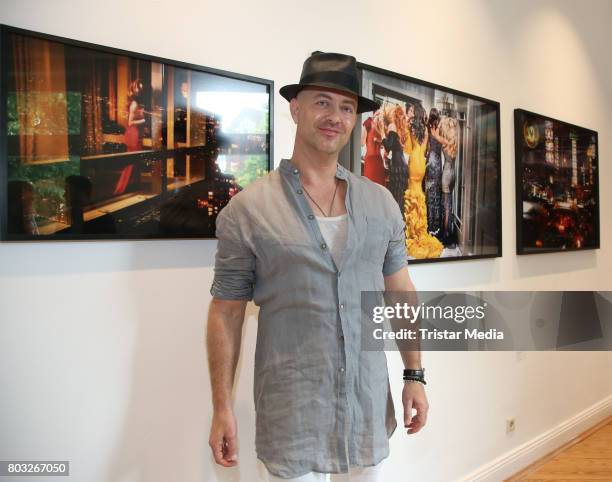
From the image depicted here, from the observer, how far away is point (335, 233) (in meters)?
1.31

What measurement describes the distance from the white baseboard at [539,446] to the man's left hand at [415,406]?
1242mm

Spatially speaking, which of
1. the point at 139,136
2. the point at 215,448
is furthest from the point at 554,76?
the point at 215,448

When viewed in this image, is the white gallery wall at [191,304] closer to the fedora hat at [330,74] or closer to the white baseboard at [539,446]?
the white baseboard at [539,446]

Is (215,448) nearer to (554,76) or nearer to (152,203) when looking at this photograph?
(152,203)

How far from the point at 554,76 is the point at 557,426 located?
6.79ft

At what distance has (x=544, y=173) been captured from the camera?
288 centimetres

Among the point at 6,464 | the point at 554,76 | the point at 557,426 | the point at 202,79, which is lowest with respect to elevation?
the point at 557,426

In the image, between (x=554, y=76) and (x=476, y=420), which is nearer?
(x=476, y=420)

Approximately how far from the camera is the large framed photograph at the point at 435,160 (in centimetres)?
204

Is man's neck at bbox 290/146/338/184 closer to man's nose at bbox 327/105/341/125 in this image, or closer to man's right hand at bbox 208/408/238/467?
man's nose at bbox 327/105/341/125

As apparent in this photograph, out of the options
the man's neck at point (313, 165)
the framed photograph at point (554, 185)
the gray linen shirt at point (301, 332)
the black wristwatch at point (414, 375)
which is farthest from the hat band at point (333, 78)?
the framed photograph at point (554, 185)

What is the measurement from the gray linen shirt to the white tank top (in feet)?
0.06

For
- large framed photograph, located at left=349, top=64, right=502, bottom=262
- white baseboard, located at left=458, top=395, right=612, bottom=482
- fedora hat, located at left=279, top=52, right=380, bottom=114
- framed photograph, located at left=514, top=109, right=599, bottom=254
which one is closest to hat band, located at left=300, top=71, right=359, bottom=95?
fedora hat, located at left=279, top=52, right=380, bottom=114

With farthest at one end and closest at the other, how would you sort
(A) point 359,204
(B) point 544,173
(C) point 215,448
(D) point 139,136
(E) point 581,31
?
1. (E) point 581,31
2. (B) point 544,173
3. (D) point 139,136
4. (A) point 359,204
5. (C) point 215,448
